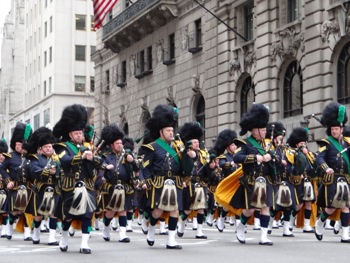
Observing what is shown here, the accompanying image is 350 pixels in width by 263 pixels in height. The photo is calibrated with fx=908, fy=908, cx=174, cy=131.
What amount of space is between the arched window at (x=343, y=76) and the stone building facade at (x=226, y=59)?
33 millimetres

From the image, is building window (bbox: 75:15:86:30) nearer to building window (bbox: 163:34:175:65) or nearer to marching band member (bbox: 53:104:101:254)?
building window (bbox: 163:34:175:65)

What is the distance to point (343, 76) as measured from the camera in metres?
29.4

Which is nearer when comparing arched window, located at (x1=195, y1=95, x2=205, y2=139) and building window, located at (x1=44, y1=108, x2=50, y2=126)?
arched window, located at (x1=195, y1=95, x2=205, y2=139)

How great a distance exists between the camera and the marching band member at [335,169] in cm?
1469

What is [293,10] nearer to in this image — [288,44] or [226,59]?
[288,44]

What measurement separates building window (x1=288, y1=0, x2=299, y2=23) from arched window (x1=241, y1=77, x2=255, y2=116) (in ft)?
12.2

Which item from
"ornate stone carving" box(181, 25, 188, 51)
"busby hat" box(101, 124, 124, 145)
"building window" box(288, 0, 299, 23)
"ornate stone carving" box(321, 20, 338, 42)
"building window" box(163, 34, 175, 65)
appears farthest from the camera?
"building window" box(163, 34, 175, 65)

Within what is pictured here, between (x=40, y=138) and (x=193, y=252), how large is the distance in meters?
4.24

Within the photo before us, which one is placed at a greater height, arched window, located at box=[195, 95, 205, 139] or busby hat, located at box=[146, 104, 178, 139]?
arched window, located at box=[195, 95, 205, 139]

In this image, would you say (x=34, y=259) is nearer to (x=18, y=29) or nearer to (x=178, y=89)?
(x=178, y=89)

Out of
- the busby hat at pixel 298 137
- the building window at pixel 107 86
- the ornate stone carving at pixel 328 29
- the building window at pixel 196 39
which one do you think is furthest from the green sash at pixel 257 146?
the building window at pixel 107 86

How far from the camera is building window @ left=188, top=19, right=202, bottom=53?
40.9 metres

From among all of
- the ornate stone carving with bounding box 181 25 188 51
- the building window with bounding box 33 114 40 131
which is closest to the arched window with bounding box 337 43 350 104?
the ornate stone carving with bounding box 181 25 188 51

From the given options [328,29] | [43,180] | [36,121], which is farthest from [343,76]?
[36,121]
